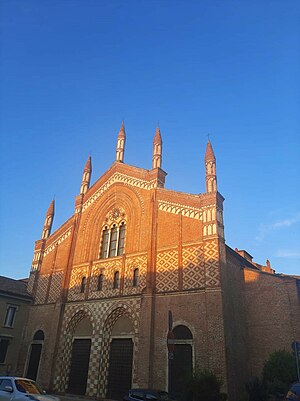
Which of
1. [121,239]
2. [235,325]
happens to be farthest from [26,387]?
[121,239]

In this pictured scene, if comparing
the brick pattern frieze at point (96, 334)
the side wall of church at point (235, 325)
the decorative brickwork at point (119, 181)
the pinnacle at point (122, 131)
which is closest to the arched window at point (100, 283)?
the brick pattern frieze at point (96, 334)

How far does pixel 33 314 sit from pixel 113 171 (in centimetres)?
1382

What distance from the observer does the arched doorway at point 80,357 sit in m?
22.3

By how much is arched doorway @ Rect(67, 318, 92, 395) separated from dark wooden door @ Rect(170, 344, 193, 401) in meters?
7.29

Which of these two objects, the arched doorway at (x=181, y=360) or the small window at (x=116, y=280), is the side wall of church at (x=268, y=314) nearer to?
the arched doorway at (x=181, y=360)

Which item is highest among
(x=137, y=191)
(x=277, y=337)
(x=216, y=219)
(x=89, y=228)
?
(x=137, y=191)

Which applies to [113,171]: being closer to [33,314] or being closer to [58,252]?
[58,252]

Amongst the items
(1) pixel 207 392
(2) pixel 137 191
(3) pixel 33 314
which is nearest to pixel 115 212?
(2) pixel 137 191

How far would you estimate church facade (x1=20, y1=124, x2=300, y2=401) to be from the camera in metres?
18.4

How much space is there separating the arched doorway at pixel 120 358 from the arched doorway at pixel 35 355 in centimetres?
741

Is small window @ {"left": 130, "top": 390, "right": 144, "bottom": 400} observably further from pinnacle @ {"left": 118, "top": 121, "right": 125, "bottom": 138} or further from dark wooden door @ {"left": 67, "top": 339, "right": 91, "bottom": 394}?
pinnacle @ {"left": 118, "top": 121, "right": 125, "bottom": 138}

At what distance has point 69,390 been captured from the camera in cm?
2259

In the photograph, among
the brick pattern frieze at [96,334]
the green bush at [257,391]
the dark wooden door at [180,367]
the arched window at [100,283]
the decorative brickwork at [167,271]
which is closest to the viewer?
the green bush at [257,391]

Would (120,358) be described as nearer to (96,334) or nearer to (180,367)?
(96,334)
